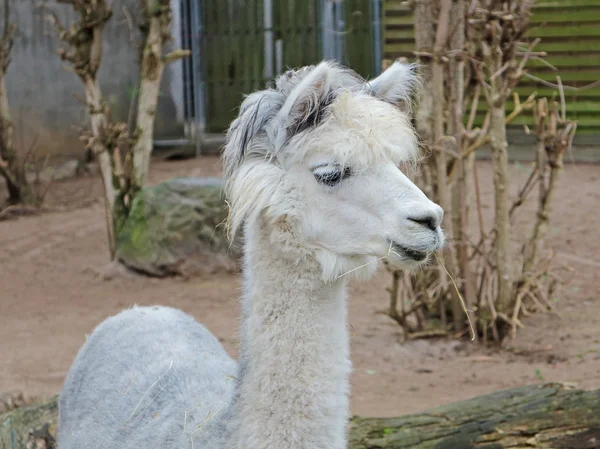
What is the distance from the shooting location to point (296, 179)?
2.68m

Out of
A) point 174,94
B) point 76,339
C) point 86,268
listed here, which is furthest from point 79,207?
point 76,339

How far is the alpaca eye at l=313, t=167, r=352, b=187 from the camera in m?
2.62

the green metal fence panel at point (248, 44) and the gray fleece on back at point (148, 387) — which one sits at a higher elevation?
the green metal fence panel at point (248, 44)

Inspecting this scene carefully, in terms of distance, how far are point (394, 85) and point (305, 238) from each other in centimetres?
66

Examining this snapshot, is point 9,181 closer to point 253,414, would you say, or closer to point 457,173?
point 457,173

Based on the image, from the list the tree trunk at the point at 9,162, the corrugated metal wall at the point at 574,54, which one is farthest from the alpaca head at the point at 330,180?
the corrugated metal wall at the point at 574,54

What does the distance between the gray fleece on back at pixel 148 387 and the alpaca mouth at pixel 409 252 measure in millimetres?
688

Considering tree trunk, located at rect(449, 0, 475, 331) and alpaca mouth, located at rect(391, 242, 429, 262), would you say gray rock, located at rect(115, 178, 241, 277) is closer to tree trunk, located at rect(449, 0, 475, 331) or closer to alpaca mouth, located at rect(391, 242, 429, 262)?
tree trunk, located at rect(449, 0, 475, 331)

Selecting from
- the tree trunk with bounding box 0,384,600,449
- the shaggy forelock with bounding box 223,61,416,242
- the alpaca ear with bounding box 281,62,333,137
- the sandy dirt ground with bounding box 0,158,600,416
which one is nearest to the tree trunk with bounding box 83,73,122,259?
the sandy dirt ground with bounding box 0,158,600,416

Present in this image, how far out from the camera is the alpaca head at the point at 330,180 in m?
2.60

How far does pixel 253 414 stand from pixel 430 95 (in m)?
3.55

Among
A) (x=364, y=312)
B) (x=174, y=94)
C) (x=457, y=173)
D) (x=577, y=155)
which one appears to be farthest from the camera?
(x=174, y=94)

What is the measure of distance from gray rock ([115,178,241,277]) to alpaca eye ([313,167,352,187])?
17.9 feet

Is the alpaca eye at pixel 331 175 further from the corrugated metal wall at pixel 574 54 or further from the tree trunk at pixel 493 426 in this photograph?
the corrugated metal wall at pixel 574 54
